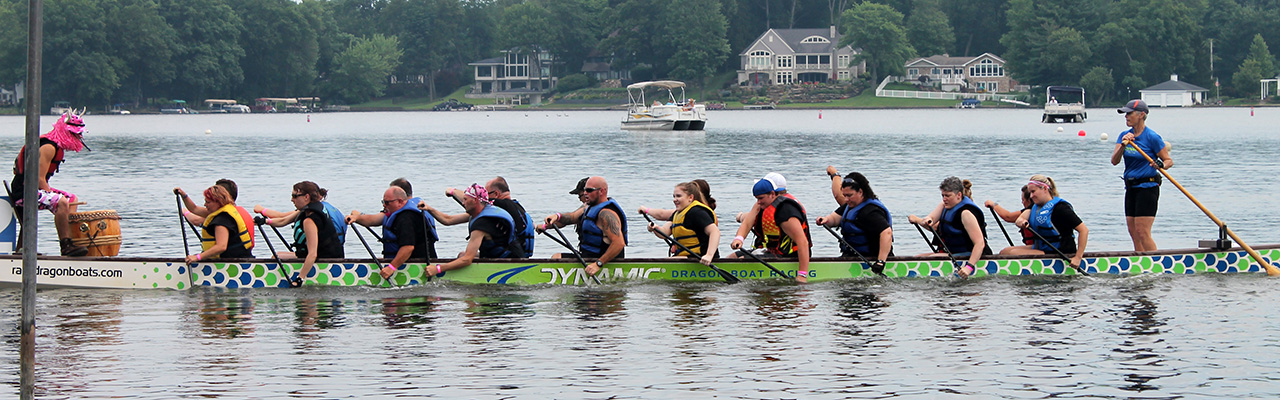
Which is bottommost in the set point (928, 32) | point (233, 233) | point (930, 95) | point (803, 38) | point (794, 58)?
point (233, 233)

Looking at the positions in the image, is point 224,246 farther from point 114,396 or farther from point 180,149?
point 180,149

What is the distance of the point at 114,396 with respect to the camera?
11.0m

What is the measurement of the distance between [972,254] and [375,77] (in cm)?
15893

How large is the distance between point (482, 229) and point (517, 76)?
16922 centimetres

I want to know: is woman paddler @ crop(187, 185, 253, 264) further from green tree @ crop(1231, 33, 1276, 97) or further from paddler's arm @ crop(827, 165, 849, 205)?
green tree @ crop(1231, 33, 1276, 97)

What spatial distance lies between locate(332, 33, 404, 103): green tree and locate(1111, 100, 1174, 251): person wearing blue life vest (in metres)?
155

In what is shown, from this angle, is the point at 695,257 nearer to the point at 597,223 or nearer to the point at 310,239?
the point at 597,223

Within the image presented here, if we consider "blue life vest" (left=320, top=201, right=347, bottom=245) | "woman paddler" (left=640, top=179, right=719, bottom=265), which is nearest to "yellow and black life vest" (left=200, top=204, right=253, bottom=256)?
"blue life vest" (left=320, top=201, right=347, bottom=245)

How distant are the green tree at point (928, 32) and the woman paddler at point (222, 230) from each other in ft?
490

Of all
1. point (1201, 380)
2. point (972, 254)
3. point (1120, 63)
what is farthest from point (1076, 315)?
point (1120, 63)

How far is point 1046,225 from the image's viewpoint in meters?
16.4

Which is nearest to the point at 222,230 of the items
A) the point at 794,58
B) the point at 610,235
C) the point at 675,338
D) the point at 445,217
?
the point at 445,217

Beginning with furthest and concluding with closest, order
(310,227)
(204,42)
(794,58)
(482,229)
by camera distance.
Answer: (794,58) < (204,42) < (482,229) < (310,227)

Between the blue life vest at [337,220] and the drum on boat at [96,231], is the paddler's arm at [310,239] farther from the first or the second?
the drum on boat at [96,231]
